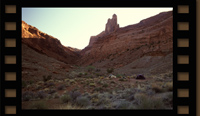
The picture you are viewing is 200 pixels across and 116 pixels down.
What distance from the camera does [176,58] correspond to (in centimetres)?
267

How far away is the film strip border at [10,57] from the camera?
2545 millimetres

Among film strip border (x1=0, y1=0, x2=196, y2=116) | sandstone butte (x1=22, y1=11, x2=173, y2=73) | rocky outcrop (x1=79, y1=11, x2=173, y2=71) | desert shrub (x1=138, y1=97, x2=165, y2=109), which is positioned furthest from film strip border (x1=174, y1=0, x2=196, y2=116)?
rocky outcrop (x1=79, y1=11, x2=173, y2=71)

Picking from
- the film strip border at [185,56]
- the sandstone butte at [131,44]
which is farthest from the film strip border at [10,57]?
the sandstone butte at [131,44]

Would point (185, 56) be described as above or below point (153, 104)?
above

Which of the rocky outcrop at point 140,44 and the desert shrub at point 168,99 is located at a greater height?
the rocky outcrop at point 140,44

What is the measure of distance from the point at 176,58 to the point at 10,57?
4159 mm

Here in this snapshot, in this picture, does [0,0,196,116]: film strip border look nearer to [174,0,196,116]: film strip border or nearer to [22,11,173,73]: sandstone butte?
[174,0,196,116]: film strip border

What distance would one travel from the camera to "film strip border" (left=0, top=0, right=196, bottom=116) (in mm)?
2545

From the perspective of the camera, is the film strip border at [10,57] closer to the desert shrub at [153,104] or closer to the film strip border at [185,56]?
the desert shrub at [153,104]

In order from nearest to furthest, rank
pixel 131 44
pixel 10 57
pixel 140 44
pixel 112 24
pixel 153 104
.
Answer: pixel 10 57
pixel 153 104
pixel 140 44
pixel 131 44
pixel 112 24

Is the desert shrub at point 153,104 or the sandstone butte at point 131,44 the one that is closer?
the desert shrub at point 153,104

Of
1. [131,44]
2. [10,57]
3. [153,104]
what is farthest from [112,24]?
[10,57]

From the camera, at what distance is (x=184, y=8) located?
2.74 metres

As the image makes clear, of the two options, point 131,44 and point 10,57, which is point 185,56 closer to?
point 10,57
